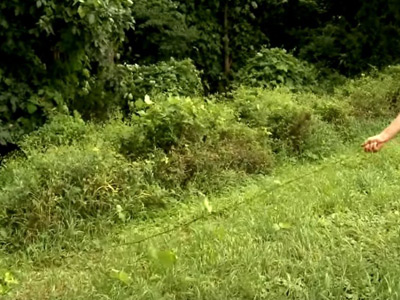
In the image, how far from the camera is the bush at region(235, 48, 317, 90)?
7.70 m

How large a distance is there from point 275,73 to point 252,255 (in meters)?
4.87

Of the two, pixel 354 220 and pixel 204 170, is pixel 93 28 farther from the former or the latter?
pixel 354 220

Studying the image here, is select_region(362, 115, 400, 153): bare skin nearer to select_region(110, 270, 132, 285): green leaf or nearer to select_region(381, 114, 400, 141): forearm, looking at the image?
select_region(381, 114, 400, 141): forearm

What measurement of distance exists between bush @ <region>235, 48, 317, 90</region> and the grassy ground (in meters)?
3.47

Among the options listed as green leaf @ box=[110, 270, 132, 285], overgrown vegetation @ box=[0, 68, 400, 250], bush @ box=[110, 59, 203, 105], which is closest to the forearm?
green leaf @ box=[110, 270, 132, 285]

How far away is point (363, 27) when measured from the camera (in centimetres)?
952

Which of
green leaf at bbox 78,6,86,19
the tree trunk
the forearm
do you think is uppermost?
the forearm

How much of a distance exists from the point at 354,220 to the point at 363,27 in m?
6.51

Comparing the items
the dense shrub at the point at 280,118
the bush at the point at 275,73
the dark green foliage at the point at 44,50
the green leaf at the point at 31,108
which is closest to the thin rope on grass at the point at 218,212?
the dense shrub at the point at 280,118

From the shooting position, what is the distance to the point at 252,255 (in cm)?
327

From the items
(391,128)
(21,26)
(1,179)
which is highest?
(391,128)

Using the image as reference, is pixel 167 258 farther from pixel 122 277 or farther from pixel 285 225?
pixel 285 225

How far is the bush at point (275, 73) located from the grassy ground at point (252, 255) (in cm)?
347

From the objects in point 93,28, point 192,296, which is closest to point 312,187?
point 192,296
